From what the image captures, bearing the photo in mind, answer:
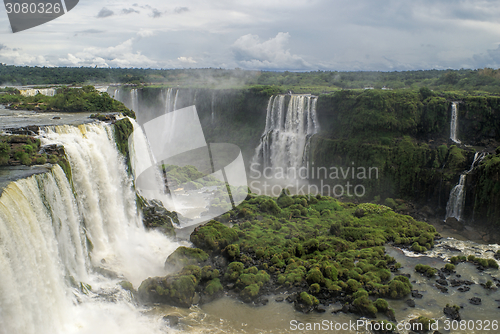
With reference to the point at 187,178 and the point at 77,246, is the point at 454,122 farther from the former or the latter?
Answer: the point at 77,246

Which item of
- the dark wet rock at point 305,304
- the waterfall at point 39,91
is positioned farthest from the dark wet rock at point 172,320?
the waterfall at point 39,91

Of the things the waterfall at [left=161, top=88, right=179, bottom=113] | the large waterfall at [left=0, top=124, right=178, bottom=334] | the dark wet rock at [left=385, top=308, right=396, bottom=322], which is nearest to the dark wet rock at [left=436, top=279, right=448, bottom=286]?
the dark wet rock at [left=385, top=308, right=396, bottom=322]

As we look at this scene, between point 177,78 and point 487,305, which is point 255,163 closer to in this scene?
point 487,305

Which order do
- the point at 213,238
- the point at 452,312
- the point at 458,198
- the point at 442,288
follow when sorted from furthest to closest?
the point at 458,198 → the point at 213,238 → the point at 442,288 → the point at 452,312

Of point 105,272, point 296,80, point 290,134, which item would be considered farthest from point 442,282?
point 296,80

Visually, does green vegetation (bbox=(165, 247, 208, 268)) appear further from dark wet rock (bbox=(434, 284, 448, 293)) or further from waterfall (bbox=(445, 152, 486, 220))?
waterfall (bbox=(445, 152, 486, 220))

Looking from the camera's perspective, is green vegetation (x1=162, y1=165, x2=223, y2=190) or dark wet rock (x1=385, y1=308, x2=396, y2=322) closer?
dark wet rock (x1=385, y1=308, x2=396, y2=322)
